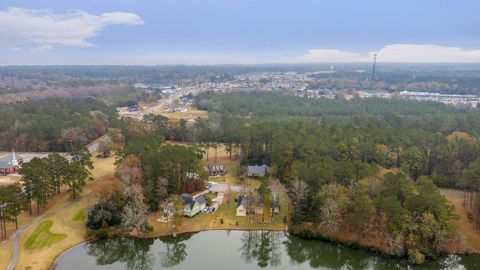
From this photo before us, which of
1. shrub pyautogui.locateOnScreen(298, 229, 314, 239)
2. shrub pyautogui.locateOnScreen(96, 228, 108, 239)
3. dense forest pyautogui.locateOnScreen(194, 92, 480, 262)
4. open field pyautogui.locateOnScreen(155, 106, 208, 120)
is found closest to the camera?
dense forest pyautogui.locateOnScreen(194, 92, 480, 262)

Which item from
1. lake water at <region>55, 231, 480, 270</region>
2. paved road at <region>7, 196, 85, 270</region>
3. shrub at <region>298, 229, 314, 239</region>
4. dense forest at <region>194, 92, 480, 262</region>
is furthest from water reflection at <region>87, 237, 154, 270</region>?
dense forest at <region>194, 92, 480, 262</region>

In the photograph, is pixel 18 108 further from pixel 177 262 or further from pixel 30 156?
pixel 177 262

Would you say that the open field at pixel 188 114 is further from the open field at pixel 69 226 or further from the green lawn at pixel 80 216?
the green lawn at pixel 80 216

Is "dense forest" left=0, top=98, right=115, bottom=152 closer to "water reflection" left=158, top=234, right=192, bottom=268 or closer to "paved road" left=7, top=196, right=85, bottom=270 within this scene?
"paved road" left=7, top=196, right=85, bottom=270

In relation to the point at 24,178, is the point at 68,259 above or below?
below

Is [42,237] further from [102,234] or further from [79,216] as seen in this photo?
[102,234]

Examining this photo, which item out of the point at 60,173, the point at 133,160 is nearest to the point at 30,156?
the point at 60,173
